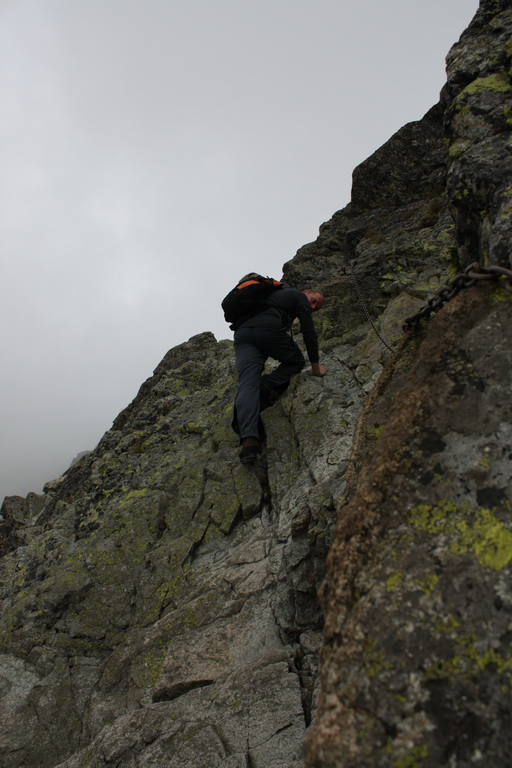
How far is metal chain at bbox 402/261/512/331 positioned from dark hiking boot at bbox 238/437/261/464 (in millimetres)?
4580

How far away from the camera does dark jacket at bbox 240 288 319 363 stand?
10055 mm

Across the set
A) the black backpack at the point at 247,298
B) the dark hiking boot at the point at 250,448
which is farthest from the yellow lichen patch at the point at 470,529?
the black backpack at the point at 247,298

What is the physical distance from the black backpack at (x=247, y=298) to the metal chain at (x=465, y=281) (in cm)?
555

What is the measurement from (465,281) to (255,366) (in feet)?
20.2

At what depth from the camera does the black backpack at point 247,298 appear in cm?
998

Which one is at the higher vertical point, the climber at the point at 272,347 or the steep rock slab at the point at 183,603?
the climber at the point at 272,347

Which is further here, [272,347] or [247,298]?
[272,347]

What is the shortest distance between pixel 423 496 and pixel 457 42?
22.2 feet

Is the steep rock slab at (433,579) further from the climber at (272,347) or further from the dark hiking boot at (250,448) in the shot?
the climber at (272,347)

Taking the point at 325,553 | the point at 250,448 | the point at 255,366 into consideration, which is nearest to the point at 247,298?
the point at 255,366

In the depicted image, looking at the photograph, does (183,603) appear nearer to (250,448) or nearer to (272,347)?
(250,448)

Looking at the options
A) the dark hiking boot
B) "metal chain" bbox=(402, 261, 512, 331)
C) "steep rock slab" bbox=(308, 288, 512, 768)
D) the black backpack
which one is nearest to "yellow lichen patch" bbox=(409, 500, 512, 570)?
"steep rock slab" bbox=(308, 288, 512, 768)

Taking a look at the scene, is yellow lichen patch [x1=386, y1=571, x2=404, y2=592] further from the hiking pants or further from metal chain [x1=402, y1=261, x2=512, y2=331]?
the hiking pants

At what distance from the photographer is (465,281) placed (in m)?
4.02
